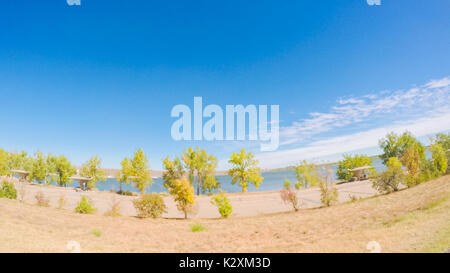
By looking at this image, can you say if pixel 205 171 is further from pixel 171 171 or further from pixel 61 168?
pixel 61 168

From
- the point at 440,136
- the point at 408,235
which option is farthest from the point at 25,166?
the point at 440,136

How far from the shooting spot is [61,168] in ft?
129

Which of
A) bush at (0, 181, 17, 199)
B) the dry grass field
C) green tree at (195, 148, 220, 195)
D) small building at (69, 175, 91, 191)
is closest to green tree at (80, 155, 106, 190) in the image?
small building at (69, 175, 91, 191)

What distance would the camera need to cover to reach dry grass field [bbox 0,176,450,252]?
16.2 feet

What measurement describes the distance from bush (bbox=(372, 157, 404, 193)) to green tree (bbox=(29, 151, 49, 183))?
4677cm

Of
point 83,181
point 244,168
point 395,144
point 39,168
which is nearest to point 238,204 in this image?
point 244,168

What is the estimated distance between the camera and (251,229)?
877cm

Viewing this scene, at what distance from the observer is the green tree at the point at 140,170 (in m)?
27.3

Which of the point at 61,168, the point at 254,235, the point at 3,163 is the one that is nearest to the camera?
the point at 254,235

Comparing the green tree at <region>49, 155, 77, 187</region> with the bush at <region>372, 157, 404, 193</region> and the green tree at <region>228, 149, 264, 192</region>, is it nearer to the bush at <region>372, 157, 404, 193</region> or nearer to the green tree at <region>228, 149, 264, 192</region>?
the green tree at <region>228, 149, 264, 192</region>

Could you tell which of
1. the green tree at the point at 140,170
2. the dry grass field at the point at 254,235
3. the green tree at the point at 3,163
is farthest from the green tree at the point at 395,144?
the green tree at the point at 3,163

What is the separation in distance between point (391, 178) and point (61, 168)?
48658 mm

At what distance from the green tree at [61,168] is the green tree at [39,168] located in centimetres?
162
